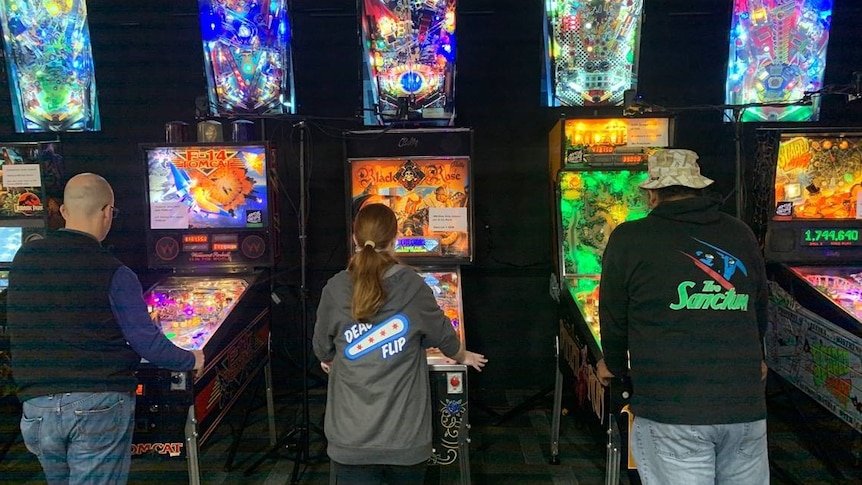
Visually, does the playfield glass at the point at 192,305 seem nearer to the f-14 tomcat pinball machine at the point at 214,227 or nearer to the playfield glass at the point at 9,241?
the f-14 tomcat pinball machine at the point at 214,227

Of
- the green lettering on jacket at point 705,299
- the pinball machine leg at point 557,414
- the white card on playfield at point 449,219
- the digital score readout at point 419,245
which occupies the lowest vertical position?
the pinball machine leg at point 557,414

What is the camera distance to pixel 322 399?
3678 millimetres

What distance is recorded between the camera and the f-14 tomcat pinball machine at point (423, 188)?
280 cm

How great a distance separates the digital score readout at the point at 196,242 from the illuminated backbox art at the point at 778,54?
2.92 metres

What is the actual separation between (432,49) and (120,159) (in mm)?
2344

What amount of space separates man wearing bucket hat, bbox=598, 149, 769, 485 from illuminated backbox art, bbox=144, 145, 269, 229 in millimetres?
1866

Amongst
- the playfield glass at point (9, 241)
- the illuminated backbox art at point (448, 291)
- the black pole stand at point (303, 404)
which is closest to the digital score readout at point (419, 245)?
the illuminated backbox art at point (448, 291)

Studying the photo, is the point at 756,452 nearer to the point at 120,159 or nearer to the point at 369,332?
the point at 369,332

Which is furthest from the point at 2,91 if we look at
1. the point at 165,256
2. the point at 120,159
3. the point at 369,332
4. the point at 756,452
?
the point at 756,452

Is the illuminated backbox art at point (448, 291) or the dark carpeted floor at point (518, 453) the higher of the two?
the illuminated backbox art at point (448, 291)

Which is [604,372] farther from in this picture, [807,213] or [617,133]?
[807,213]

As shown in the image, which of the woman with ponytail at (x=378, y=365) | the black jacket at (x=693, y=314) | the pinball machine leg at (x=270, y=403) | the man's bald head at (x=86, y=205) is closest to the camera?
the black jacket at (x=693, y=314)

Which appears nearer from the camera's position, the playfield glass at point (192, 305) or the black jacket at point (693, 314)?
the black jacket at point (693, 314)

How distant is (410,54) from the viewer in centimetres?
288
